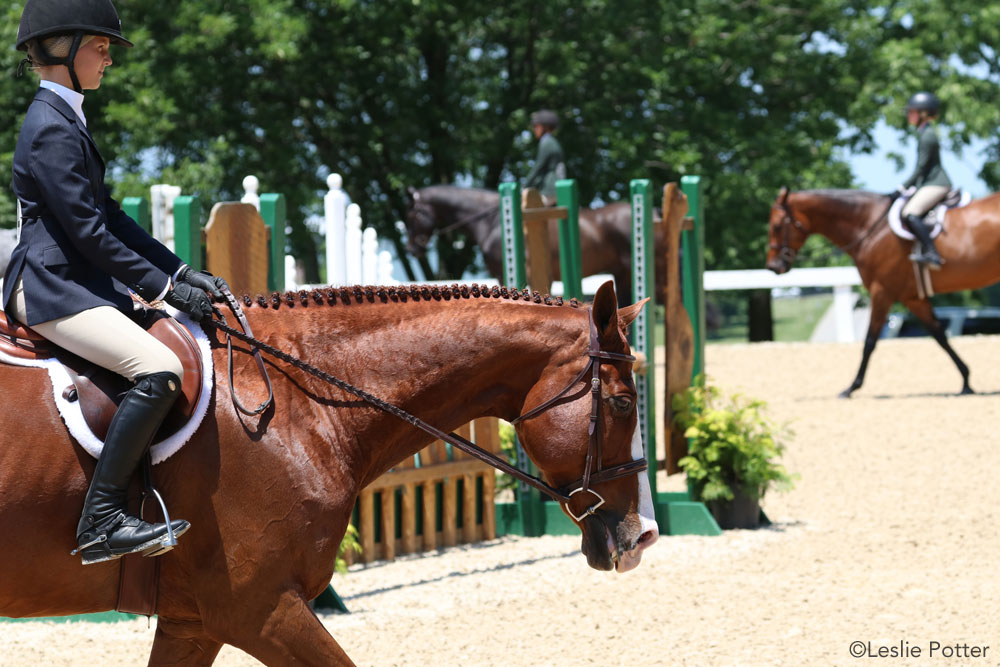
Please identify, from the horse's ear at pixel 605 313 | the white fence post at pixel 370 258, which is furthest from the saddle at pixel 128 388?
the white fence post at pixel 370 258

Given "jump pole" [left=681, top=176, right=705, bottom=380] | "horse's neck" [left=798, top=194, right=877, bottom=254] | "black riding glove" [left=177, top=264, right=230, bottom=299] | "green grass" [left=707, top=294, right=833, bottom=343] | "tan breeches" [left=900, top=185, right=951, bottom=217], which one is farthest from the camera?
"green grass" [left=707, top=294, right=833, bottom=343]

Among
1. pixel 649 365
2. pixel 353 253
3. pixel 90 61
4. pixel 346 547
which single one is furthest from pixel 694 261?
pixel 90 61

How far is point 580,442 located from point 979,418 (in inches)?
344

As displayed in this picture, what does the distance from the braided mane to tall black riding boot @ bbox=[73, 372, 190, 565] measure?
24.6 inches

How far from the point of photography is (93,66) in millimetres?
Answer: 3303

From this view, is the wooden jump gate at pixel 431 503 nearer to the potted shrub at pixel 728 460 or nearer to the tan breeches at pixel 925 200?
the potted shrub at pixel 728 460

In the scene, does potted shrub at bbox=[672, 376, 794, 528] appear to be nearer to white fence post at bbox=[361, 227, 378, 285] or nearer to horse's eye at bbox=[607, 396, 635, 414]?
white fence post at bbox=[361, 227, 378, 285]

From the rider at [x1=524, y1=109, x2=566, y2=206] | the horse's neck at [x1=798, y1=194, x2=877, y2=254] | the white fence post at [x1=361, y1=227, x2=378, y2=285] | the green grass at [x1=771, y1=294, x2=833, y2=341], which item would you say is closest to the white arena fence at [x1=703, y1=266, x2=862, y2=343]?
the horse's neck at [x1=798, y1=194, x2=877, y2=254]

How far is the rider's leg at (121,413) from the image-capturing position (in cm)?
308

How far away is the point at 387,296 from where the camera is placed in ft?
12.1

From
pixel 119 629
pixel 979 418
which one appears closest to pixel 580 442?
pixel 119 629

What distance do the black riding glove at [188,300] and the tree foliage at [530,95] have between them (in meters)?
14.3

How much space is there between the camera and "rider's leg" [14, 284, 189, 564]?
3080mm

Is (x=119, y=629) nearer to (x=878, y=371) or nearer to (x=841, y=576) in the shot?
(x=841, y=576)
